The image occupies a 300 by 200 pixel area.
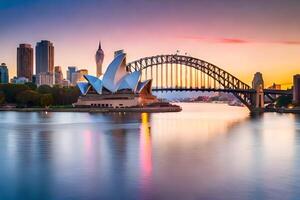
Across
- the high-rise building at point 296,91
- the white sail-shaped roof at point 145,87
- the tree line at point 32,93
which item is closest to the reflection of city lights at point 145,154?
the white sail-shaped roof at point 145,87

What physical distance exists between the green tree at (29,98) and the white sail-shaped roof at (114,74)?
14780 millimetres

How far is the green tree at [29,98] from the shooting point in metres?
95.8

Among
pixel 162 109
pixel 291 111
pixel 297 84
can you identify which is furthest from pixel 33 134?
pixel 297 84

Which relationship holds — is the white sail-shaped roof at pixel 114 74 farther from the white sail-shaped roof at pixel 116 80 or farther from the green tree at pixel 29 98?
the green tree at pixel 29 98

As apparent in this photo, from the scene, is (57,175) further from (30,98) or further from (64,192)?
(30,98)

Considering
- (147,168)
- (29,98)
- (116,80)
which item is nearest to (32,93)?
(29,98)

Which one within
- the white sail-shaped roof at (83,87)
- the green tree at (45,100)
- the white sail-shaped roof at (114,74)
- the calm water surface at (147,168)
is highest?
the white sail-shaped roof at (114,74)

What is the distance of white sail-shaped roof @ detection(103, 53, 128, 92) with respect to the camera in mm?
93781

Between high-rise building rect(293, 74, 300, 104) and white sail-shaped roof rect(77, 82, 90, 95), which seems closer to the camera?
high-rise building rect(293, 74, 300, 104)

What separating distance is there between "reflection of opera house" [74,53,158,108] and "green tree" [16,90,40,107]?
8318 millimetres

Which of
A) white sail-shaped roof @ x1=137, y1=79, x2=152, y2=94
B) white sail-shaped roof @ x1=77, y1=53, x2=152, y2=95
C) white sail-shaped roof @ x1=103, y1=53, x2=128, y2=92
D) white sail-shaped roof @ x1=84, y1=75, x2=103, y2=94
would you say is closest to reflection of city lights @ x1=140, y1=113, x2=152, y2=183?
white sail-shaped roof @ x1=103, y1=53, x2=128, y2=92

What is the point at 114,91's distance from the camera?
9675 centimetres

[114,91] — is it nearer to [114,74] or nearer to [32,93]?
[114,74]

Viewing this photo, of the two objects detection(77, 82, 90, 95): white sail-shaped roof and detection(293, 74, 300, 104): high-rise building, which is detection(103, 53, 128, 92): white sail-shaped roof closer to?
detection(77, 82, 90, 95): white sail-shaped roof
